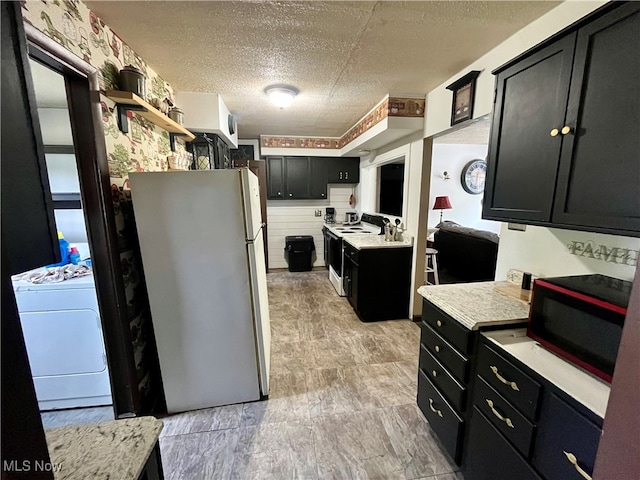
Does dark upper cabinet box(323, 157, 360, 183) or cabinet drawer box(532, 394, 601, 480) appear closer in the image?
cabinet drawer box(532, 394, 601, 480)

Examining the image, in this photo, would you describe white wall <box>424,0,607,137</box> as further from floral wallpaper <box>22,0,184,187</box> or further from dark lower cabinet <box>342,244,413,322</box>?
floral wallpaper <box>22,0,184,187</box>

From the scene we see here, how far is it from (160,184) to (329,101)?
201 cm

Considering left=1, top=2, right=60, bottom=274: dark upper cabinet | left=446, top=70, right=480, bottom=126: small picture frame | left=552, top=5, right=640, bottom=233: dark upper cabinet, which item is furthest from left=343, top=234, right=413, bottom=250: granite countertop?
left=1, top=2, right=60, bottom=274: dark upper cabinet

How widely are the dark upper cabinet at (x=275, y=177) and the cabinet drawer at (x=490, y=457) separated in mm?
4224

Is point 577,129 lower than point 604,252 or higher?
higher

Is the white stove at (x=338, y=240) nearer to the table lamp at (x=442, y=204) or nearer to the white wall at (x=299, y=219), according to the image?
the white wall at (x=299, y=219)

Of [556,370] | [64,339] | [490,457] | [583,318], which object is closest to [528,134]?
[583,318]

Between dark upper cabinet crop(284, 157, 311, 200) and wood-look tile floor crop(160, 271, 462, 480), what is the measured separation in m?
2.88

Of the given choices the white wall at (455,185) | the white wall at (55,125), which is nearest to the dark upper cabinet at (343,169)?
the white wall at (455,185)

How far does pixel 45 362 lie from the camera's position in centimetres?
184

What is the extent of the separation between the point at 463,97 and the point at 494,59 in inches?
12.4

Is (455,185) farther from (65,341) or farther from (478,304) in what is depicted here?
(65,341)

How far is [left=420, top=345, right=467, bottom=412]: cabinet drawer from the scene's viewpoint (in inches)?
54.7

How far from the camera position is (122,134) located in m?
1.72
